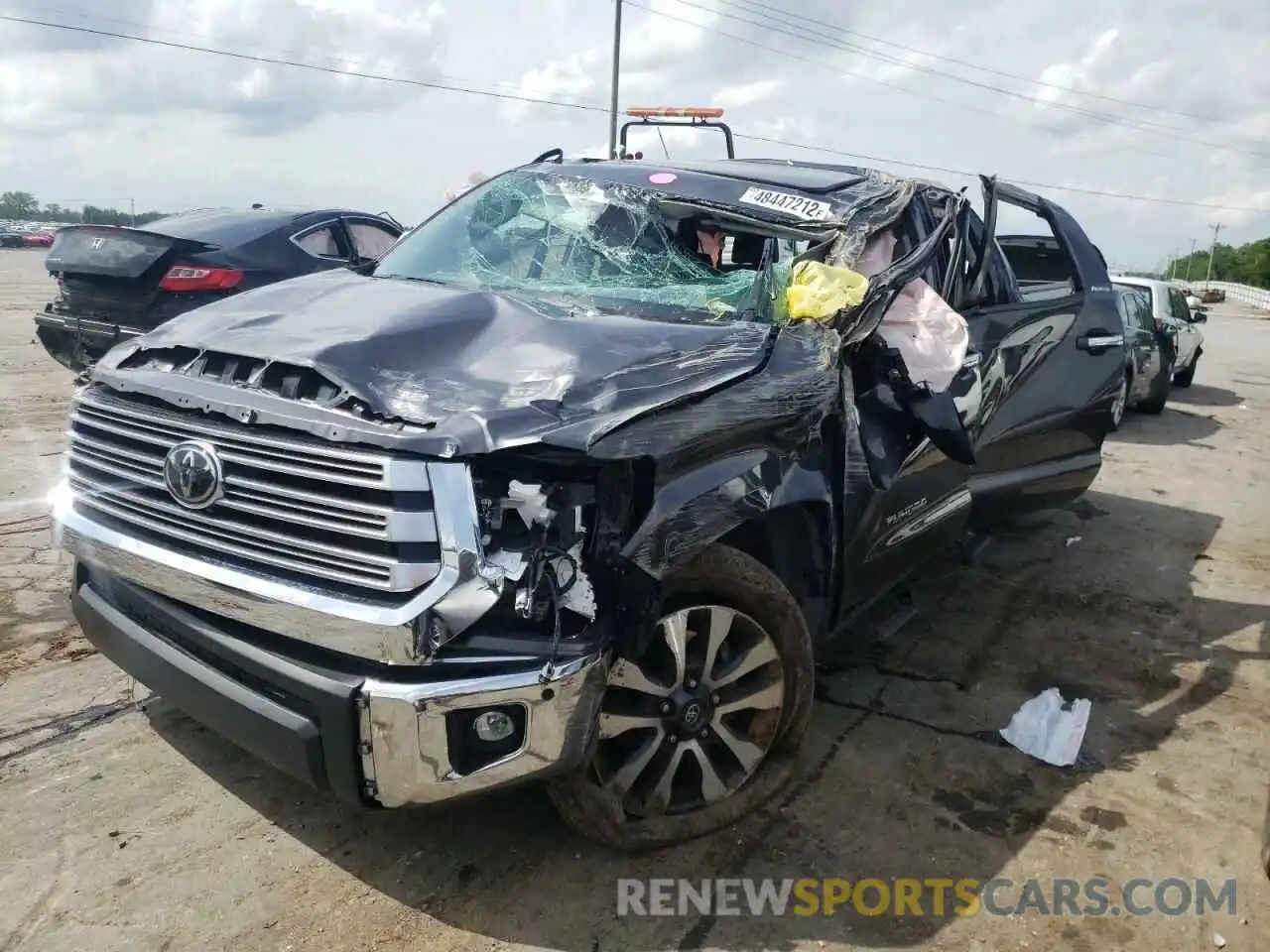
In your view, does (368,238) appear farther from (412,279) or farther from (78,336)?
(412,279)

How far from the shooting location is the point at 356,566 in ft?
7.83

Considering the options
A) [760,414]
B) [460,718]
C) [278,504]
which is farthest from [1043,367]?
[278,504]

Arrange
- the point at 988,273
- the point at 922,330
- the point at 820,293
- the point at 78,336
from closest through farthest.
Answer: the point at 820,293 < the point at 922,330 < the point at 988,273 < the point at 78,336

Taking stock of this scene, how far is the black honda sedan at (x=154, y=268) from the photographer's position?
670 centimetres

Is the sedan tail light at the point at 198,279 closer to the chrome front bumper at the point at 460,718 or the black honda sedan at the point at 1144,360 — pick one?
the chrome front bumper at the point at 460,718

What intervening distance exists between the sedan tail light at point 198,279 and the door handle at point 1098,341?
528 cm

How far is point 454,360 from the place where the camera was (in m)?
2.76

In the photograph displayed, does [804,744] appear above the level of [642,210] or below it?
below

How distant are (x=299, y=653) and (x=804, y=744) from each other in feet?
6.13

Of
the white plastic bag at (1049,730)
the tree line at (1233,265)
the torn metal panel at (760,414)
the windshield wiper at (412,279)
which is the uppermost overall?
the windshield wiper at (412,279)

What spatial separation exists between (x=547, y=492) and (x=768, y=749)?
1266 millimetres

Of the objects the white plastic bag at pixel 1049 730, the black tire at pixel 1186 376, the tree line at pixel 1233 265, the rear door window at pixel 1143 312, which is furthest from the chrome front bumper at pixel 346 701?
the tree line at pixel 1233 265

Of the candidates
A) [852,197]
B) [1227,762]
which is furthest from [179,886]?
[1227,762]

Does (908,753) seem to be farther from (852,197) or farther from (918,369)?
(852,197)
